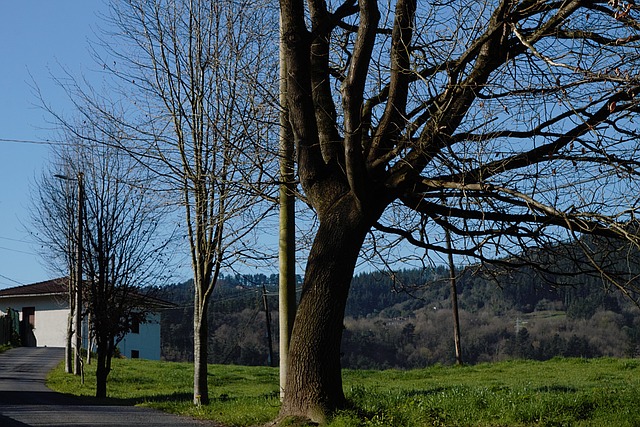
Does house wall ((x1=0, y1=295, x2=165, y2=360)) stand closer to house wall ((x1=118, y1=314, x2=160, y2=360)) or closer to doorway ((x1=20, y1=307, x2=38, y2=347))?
house wall ((x1=118, y1=314, x2=160, y2=360))

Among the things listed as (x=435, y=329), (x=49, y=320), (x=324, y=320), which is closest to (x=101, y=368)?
(x=324, y=320)

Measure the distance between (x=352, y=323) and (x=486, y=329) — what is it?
52.7 feet

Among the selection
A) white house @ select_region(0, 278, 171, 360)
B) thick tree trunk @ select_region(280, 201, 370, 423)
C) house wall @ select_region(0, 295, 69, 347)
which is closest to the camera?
thick tree trunk @ select_region(280, 201, 370, 423)

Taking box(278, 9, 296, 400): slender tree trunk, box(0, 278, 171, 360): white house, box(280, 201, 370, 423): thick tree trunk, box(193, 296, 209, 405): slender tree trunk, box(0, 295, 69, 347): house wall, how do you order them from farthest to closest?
1. box(0, 278, 171, 360): white house
2. box(0, 295, 69, 347): house wall
3. box(193, 296, 209, 405): slender tree trunk
4. box(278, 9, 296, 400): slender tree trunk
5. box(280, 201, 370, 423): thick tree trunk

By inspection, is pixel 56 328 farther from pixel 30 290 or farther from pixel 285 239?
pixel 285 239

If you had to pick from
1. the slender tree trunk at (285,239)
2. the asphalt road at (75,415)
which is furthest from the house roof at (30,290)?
the slender tree trunk at (285,239)

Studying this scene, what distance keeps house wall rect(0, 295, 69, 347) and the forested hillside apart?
27.3 feet

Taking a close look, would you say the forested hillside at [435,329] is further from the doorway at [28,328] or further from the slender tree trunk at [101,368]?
the slender tree trunk at [101,368]

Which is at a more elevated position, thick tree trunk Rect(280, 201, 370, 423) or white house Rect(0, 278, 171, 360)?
white house Rect(0, 278, 171, 360)

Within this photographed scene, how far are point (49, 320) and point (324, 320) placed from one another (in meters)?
56.2

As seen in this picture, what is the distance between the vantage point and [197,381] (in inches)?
675

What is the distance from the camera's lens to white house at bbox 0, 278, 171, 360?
61.8 metres

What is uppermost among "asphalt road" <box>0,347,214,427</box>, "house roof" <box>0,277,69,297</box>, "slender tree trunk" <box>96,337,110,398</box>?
"house roof" <box>0,277,69,297</box>

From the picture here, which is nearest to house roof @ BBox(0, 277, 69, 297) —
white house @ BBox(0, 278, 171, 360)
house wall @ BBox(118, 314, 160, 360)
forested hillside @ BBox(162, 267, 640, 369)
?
white house @ BBox(0, 278, 171, 360)
